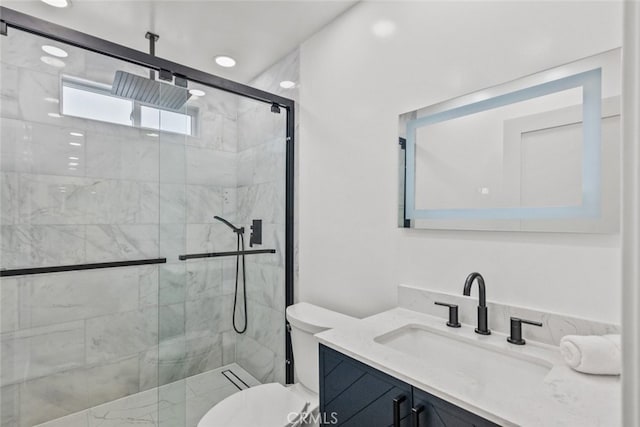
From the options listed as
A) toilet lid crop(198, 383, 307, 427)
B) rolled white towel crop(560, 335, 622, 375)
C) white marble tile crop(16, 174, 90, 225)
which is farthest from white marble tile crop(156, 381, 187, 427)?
rolled white towel crop(560, 335, 622, 375)

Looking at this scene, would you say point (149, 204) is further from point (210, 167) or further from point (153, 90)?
point (153, 90)

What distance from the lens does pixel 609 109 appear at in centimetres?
96

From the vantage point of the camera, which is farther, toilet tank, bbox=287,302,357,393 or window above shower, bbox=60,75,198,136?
window above shower, bbox=60,75,198,136

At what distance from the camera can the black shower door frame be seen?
137 centimetres

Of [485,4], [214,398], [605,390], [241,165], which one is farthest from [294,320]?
[485,4]

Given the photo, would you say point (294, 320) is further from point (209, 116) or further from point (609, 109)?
point (609, 109)

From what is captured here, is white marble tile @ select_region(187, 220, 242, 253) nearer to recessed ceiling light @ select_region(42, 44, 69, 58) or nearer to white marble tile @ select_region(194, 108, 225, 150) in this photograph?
white marble tile @ select_region(194, 108, 225, 150)

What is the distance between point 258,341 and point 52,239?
4.51ft

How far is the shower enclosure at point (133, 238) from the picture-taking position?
1.80 m

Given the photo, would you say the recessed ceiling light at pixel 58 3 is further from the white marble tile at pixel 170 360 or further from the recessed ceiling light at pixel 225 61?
the white marble tile at pixel 170 360

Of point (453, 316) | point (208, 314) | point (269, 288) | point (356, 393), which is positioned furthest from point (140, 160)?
point (453, 316)

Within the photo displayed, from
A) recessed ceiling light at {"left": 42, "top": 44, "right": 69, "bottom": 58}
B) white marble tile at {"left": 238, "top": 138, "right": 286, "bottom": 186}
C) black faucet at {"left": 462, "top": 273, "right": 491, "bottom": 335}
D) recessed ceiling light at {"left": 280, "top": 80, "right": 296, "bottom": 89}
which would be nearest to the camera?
black faucet at {"left": 462, "top": 273, "right": 491, "bottom": 335}

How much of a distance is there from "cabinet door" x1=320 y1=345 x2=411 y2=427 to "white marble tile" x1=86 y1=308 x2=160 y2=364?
1351 mm

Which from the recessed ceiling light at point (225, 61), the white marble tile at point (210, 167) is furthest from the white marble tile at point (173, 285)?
the recessed ceiling light at point (225, 61)
